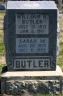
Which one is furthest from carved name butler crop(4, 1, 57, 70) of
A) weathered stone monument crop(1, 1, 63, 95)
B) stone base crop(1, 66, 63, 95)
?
stone base crop(1, 66, 63, 95)

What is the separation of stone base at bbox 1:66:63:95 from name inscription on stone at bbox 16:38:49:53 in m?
0.46

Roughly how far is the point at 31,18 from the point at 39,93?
4.97 feet

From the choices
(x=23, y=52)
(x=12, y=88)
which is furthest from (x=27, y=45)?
(x=12, y=88)

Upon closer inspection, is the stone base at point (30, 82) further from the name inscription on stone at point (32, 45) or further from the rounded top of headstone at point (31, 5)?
the rounded top of headstone at point (31, 5)

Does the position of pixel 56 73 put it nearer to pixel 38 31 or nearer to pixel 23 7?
pixel 38 31

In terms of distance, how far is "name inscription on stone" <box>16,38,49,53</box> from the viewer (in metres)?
5.10

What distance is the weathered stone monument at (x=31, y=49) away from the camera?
4992mm

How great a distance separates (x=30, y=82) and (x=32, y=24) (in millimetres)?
1155

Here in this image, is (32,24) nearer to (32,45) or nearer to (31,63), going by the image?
(32,45)

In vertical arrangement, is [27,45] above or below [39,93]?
above

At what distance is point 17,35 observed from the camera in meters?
5.04

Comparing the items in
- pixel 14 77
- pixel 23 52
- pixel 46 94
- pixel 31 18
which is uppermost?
pixel 31 18

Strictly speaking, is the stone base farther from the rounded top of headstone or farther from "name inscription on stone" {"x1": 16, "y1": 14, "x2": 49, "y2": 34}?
the rounded top of headstone

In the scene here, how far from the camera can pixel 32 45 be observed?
514cm
